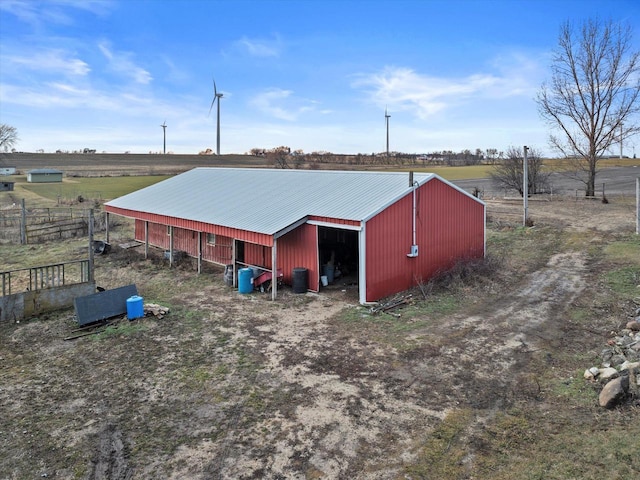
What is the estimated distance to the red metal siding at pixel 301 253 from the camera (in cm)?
1586

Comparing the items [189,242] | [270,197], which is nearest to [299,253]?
[270,197]

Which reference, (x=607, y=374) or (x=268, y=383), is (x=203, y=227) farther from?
(x=607, y=374)

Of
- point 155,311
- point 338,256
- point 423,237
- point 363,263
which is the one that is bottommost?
point 155,311

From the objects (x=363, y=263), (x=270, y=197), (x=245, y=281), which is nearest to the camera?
(x=363, y=263)

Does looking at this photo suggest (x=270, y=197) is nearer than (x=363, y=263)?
No

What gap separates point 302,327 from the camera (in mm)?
12602

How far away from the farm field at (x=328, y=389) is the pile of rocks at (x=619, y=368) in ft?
0.73

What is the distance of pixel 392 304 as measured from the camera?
14.2m

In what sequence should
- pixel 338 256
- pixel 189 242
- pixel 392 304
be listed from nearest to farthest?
pixel 392 304, pixel 338 256, pixel 189 242

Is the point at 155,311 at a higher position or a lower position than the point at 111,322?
higher

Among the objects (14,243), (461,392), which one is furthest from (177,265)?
(461,392)

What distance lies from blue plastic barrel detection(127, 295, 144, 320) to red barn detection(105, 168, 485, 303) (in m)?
4.09

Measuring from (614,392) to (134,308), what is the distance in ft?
36.9

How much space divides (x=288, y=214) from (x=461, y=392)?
30.5ft
